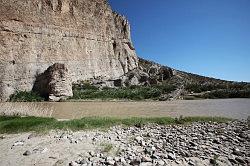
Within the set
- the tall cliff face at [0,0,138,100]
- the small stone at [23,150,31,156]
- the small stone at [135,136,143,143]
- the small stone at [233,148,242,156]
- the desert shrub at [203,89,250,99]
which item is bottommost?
the small stone at [23,150,31,156]

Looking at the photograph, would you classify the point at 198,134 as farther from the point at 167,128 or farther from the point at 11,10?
the point at 11,10

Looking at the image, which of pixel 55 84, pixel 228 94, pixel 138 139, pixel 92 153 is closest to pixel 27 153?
pixel 92 153

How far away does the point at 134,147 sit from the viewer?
36.1ft

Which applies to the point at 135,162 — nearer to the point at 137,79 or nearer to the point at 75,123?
the point at 75,123

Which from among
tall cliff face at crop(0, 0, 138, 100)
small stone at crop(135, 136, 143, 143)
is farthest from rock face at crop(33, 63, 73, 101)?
small stone at crop(135, 136, 143, 143)

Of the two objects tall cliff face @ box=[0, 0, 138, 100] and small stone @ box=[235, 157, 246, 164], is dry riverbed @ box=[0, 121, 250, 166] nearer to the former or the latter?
small stone @ box=[235, 157, 246, 164]

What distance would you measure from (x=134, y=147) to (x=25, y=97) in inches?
1224

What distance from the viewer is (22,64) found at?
4288 cm

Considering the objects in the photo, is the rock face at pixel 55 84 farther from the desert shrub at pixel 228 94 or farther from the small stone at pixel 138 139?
the small stone at pixel 138 139

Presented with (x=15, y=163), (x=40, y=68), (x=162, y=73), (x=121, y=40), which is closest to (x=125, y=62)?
(x=121, y=40)

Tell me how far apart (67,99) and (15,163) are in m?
29.9

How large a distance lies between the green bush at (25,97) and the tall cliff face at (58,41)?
114 centimetres

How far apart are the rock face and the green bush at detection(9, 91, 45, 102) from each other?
1.21 m

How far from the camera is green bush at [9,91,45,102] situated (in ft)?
127
